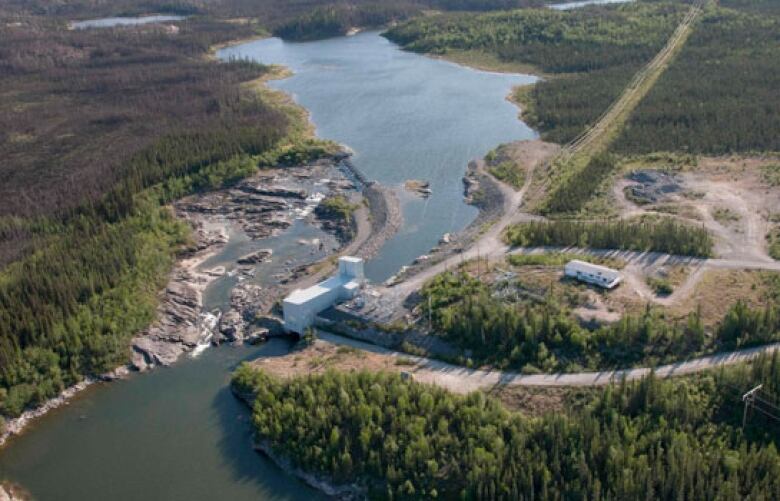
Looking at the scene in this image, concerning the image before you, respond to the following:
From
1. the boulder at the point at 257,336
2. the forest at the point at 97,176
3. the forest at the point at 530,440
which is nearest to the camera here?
the forest at the point at 530,440

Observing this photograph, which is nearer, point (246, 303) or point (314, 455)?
point (314, 455)

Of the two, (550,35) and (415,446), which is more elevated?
(550,35)

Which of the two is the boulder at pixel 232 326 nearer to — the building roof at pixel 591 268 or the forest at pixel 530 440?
the forest at pixel 530 440

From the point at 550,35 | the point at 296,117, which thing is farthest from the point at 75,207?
the point at 550,35

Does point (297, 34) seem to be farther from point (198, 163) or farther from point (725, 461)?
point (725, 461)

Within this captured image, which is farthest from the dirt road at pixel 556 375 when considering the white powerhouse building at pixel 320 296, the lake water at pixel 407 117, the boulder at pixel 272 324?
the lake water at pixel 407 117

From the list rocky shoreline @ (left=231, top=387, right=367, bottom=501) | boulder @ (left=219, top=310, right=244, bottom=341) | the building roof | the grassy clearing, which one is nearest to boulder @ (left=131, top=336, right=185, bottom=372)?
boulder @ (left=219, top=310, right=244, bottom=341)

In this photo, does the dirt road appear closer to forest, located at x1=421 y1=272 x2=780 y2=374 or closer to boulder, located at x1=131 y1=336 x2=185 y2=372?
forest, located at x1=421 y1=272 x2=780 y2=374

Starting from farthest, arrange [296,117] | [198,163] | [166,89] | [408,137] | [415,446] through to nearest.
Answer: [166,89], [296,117], [408,137], [198,163], [415,446]
